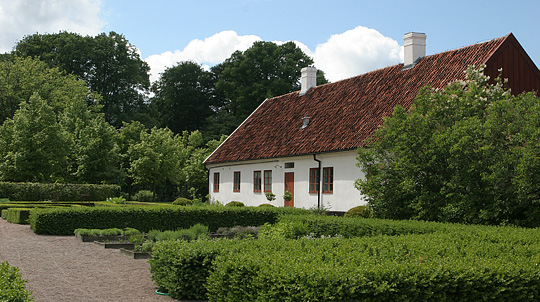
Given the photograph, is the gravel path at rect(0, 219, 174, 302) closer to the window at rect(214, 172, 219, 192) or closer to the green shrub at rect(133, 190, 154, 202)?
the window at rect(214, 172, 219, 192)

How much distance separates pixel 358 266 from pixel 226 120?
1858 inches

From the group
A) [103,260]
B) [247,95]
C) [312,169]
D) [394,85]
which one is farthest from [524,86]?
[247,95]

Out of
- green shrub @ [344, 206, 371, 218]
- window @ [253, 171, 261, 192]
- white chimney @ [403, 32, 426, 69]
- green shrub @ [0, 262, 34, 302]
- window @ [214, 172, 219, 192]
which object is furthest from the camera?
window @ [214, 172, 219, 192]

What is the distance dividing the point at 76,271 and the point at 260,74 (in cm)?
4244

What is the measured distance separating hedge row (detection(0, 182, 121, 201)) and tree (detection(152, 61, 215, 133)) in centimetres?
2369

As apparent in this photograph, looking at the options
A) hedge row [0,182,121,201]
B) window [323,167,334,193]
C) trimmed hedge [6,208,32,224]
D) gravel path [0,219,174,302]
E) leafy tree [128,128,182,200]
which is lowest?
gravel path [0,219,174,302]

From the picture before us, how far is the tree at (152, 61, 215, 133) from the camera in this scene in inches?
2227

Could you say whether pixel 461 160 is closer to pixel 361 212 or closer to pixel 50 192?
pixel 361 212

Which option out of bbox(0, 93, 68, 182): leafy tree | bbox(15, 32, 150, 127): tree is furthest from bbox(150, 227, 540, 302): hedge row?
bbox(15, 32, 150, 127): tree

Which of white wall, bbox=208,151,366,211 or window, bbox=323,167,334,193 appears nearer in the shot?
white wall, bbox=208,151,366,211

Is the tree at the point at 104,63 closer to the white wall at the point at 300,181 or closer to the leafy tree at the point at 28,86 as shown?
the leafy tree at the point at 28,86

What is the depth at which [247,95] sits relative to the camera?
50.9 meters

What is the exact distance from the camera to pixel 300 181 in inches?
972

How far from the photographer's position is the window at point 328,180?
22.8 m
